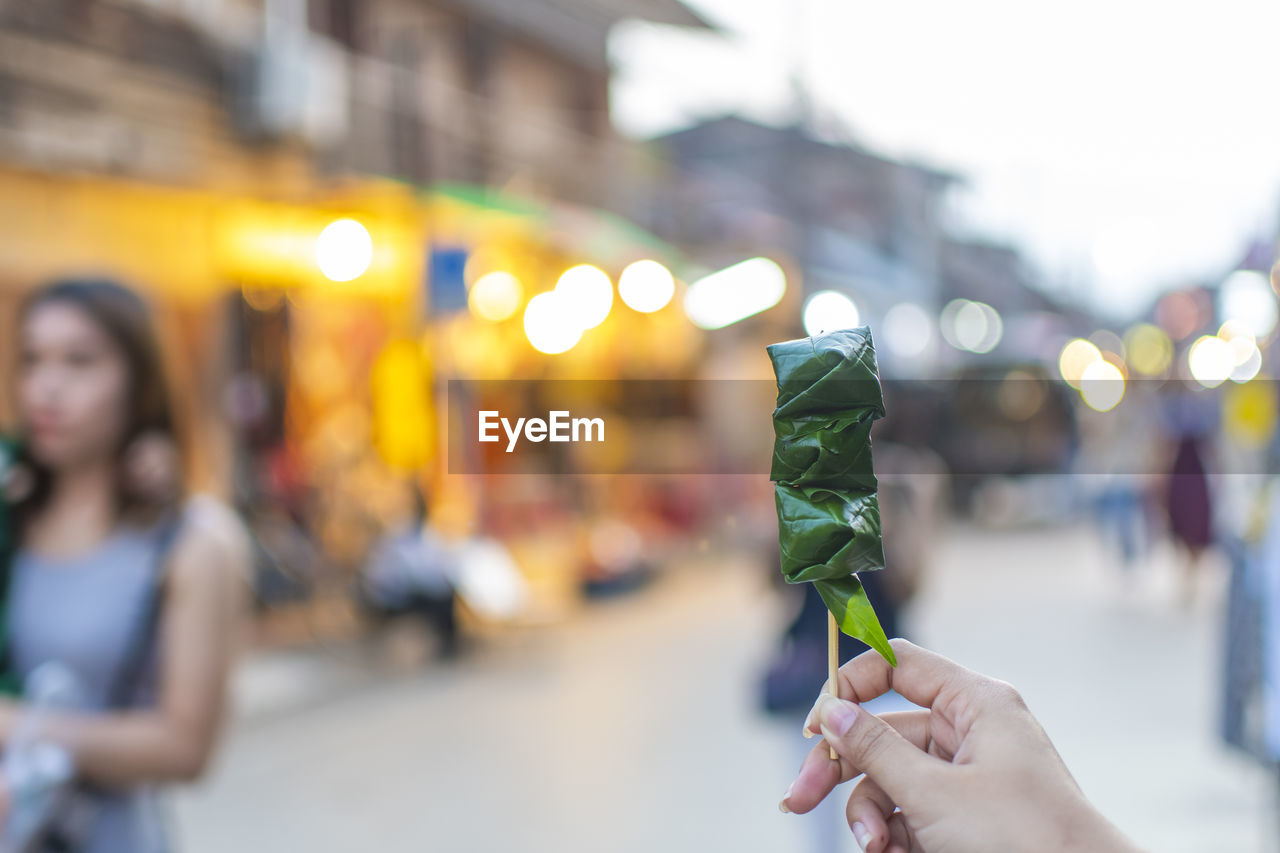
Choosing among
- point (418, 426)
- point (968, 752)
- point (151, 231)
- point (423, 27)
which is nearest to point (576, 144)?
point (423, 27)

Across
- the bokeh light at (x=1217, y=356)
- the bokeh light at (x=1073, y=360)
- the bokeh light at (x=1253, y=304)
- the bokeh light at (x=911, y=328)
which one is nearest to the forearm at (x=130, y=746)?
the bokeh light at (x=1217, y=356)

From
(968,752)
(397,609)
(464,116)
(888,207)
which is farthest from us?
(888,207)

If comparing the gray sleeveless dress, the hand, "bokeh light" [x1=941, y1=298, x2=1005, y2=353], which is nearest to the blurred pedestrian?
the gray sleeveless dress

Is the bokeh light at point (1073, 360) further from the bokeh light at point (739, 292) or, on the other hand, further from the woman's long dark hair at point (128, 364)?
the woman's long dark hair at point (128, 364)

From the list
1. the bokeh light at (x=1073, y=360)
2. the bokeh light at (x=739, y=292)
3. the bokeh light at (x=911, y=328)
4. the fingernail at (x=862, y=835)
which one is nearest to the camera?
the fingernail at (x=862, y=835)

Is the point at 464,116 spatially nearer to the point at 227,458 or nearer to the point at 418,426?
the point at 418,426
